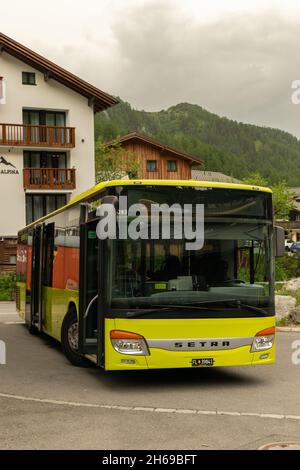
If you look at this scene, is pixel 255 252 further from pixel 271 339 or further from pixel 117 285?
pixel 117 285

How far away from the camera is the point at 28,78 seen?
1726 inches

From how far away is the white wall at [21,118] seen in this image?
43.4 meters

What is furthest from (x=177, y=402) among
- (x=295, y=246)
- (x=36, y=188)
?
(x=295, y=246)

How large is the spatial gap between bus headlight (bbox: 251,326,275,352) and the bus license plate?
610mm

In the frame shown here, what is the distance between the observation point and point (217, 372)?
1164cm

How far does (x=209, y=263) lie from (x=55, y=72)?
3589 centimetres

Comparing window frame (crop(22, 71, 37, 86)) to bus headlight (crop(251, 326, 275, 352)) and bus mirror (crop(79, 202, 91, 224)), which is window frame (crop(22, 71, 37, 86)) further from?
bus headlight (crop(251, 326, 275, 352))

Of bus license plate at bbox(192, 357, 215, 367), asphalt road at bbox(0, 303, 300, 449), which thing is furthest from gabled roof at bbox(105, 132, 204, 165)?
bus license plate at bbox(192, 357, 215, 367)

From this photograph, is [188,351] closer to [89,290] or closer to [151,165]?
[89,290]

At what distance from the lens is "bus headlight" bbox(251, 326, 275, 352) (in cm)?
1002

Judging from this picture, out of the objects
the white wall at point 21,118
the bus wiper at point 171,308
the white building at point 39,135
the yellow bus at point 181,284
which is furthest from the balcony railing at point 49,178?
the bus wiper at point 171,308

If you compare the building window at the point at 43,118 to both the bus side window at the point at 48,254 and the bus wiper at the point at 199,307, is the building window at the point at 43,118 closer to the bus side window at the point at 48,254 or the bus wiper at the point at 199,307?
the bus side window at the point at 48,254

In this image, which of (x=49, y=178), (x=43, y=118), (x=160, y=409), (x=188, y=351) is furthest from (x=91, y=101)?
(x=160, y=409)
